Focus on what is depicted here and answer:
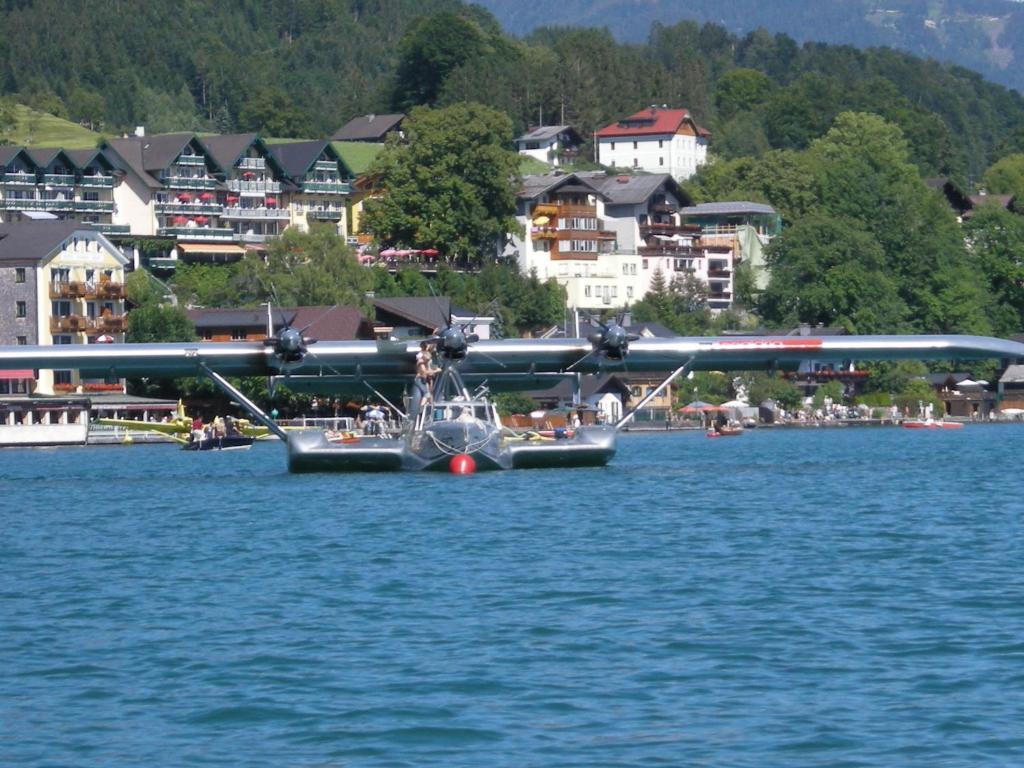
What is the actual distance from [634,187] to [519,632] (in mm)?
107519

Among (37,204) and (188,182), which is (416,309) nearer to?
(188,182)

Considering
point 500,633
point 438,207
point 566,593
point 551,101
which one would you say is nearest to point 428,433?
point 566,593

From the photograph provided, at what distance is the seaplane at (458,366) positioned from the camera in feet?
135

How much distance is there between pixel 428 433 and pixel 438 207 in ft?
224

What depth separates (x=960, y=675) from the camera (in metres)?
16.7

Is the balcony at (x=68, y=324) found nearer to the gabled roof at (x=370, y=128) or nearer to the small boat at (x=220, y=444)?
the small boat at (x=220, y=444)

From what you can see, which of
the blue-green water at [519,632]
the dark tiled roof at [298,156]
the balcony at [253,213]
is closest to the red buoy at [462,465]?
the blue-green water at [519,632]

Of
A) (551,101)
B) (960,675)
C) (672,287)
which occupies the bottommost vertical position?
(960,675)

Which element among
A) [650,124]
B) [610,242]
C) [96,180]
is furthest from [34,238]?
[650,124]

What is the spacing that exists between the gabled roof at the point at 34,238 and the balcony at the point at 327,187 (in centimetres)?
2403

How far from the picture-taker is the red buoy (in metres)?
40.9

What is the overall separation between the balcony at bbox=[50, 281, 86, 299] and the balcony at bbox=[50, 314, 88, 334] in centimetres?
95

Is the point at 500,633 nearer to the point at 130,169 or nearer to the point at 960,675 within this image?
the point at 960,675

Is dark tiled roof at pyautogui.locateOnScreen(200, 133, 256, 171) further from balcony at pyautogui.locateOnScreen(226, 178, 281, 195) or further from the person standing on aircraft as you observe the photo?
the person standing on aircraft
